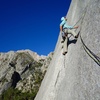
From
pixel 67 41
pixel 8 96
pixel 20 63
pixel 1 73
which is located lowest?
pixel 67 41

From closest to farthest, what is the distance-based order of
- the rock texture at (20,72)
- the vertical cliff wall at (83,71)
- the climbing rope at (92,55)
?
the vertical cliff wall at (83,71) < the climbing rope at (92,55) < the rock texture at (20,72)

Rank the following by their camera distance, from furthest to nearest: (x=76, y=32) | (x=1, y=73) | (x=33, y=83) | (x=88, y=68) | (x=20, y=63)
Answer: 1. (x=20, y=63)
2. (x=1, y=73)
3. (x=33, y=83)
4. (x=76, y=32)
5. (x=88, y=68)

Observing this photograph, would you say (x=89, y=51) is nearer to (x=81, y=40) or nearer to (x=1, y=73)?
(x=81, y=40)

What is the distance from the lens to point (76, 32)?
39.8 ft

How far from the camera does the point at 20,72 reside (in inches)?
5546

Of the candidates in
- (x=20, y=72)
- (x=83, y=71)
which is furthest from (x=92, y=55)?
(x=20, y=72)

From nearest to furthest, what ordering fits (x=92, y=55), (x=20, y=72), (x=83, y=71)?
(x=92, y=55), (x=83, y=71), (x=20, y=72)

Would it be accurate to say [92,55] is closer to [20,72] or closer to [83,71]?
[83,71]

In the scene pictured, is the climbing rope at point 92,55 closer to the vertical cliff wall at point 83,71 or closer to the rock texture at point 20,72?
the vertical cliff wall at point 83,71

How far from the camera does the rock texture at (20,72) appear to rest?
107062 millimetres

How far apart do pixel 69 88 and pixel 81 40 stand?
2.44m

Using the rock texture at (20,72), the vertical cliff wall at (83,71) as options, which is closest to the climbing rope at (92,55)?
the vertical cliff wall at (83,71)

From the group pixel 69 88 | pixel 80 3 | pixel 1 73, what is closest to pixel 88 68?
pixel 69 88

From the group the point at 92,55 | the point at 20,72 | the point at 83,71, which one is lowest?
the point at 83,71
